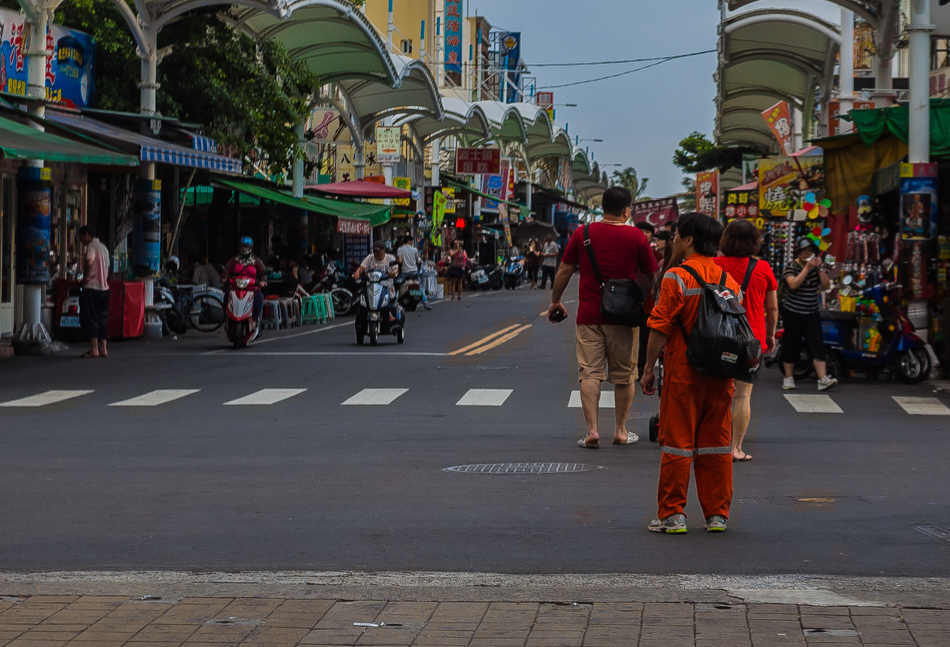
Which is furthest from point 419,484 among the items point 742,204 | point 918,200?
point 742,204

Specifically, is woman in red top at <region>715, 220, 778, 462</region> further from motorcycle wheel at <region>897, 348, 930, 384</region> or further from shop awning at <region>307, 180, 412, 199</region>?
shop awning at <region>307, 180, 412, 199</region>

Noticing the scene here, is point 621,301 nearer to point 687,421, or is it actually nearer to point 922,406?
point 687,421

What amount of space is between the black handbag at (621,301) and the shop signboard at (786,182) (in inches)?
566

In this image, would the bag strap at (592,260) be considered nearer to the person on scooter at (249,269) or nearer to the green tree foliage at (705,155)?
the person on scooter at (249,269)

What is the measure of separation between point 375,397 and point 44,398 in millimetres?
3475

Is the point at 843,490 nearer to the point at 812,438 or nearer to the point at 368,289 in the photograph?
the point at 812,438

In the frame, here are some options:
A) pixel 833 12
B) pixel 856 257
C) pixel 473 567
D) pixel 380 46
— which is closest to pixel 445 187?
pixel 380 46

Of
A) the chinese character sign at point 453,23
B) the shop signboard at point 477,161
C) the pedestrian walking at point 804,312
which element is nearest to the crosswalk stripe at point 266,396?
the pedestrian walking at point 804,312

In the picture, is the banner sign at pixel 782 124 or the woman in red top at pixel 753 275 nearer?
the woman in red top at pixel 753 275

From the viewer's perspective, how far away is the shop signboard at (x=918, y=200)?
1688 cm

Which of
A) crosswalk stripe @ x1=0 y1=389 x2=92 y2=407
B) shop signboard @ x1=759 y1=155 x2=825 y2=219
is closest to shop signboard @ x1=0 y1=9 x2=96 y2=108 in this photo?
crosswalk stripe @ x1=0 y1=389 x2=92 y2=407

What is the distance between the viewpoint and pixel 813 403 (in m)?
14.6

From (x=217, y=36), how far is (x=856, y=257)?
13603mm

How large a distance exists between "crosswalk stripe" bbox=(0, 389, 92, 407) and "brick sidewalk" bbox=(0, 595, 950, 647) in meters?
8.83
